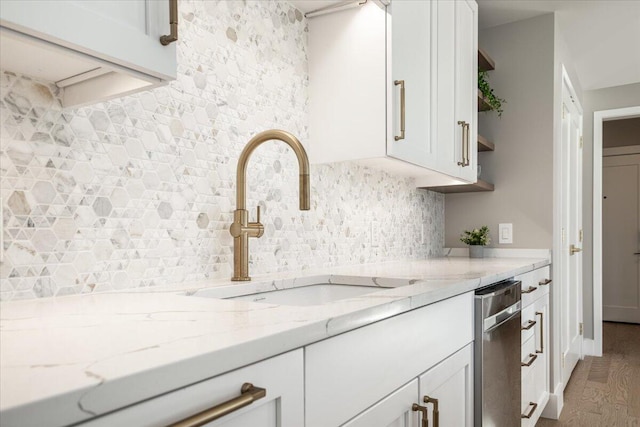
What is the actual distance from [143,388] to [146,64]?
585mm

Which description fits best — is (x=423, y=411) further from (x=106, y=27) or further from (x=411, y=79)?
(x=411, y=79)

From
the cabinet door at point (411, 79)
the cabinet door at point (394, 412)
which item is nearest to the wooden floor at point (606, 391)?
the cabinet door at point (411, 79)

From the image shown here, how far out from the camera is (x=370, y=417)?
3.26 ft

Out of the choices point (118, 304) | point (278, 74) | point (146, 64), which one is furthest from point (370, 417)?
point (278, 74)

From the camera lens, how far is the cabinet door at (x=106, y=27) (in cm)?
71

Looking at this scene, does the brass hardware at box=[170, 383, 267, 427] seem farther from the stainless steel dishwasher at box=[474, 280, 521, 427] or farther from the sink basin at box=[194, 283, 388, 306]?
the stainless steel dishwasher at box=[474, 280, 521, 427]

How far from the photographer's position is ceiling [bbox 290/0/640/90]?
2.85m

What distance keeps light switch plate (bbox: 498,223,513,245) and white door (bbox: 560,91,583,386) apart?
0.49 m

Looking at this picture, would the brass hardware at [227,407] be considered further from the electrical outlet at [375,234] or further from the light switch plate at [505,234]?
the light switch plate at [505,234]

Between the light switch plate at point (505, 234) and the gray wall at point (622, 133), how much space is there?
3818mm

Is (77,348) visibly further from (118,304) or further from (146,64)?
(146,64)

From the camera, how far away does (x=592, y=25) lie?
3.15 m

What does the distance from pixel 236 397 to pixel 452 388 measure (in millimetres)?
955

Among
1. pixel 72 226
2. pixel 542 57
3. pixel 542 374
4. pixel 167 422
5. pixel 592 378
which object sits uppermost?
pixel 542 57
